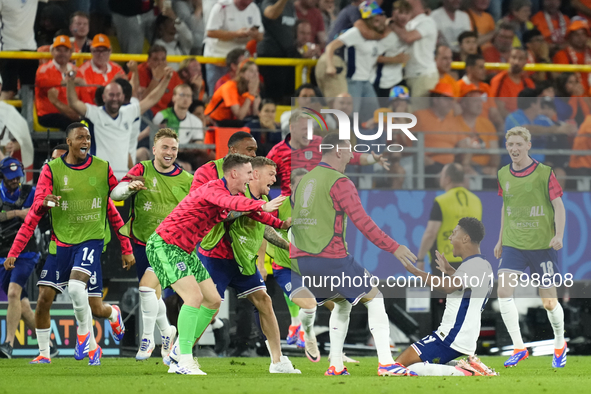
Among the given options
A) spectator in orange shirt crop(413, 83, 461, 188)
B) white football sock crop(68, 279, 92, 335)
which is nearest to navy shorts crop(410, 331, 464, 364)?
spectator in orange shirt crop(413, 83, 461, 188)

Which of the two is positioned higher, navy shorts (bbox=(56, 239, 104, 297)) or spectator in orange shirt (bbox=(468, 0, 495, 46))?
spectator in orange shirt (bbox=(468, 0, 495, 46))

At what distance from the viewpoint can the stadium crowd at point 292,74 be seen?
12.0m

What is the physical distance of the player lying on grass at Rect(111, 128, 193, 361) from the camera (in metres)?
9.70

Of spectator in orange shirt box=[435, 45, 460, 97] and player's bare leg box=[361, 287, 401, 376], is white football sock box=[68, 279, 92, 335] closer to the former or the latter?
player's bare leg box=[361, 287, 401, 376]

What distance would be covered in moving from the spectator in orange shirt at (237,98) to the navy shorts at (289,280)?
369 centimetres

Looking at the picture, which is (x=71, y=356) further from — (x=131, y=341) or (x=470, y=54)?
(x=470, y=54)

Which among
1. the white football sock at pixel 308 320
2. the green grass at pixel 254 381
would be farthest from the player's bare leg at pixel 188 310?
the white football sock at pixel 308 320

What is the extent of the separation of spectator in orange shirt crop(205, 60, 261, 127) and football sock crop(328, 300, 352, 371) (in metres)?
5.46

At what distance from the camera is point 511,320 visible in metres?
9.98

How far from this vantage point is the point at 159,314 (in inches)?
392

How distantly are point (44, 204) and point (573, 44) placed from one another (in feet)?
39.3

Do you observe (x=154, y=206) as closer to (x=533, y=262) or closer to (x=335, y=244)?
(x=335, y=244)

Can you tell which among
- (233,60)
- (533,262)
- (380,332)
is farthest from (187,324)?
(233,60)

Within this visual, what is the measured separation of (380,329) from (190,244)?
1.92 meters
